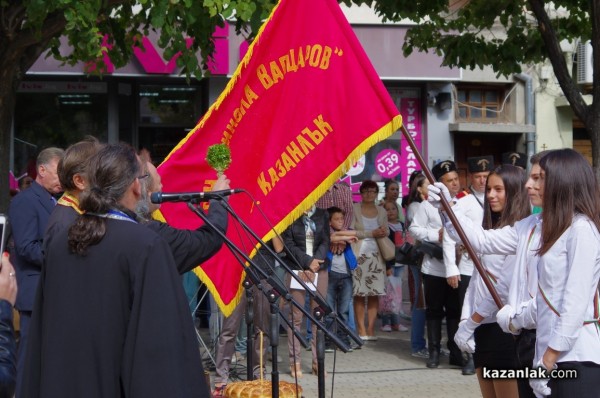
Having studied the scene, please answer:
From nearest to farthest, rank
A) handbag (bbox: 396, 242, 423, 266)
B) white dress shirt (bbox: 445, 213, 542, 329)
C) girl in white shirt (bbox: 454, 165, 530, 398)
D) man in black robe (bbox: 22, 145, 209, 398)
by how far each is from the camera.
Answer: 1. man in black robe (bbox: 22, 145, 209, 398)
2. white dress shirt (bbox: 445, 213, 542, 329)
3. girl in white shirt (bbox: 454, 165, 530, 398)
4. handbag (bbox: 396, 242, 423, 266)

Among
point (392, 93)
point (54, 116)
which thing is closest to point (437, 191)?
point (54, 116)

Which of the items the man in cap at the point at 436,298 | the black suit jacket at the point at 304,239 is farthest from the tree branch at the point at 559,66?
the black suit jacket at the point at 304,239

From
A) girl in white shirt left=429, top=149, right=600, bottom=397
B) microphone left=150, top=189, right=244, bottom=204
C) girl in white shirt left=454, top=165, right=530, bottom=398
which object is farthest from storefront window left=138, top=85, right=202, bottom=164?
girl in white shirt left=429, top=149, right=600, bottom=397

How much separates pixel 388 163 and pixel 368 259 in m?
5.51

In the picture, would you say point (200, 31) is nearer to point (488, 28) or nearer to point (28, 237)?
point (28, 237)

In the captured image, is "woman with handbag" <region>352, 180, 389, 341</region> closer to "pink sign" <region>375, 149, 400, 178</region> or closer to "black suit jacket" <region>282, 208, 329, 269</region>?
"black suit jacket" <region>282, 208, 329, 269</region>

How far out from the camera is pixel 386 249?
12.1 m

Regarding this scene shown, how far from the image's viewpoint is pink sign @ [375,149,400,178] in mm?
17266

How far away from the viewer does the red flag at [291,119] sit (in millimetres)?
6020

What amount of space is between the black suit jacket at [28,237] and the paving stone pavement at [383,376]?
2.72 metres

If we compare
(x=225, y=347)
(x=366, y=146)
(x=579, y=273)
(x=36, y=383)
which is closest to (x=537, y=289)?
(x=579, y=273)

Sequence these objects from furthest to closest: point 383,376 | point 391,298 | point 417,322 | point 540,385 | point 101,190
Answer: point 391,298, point 417,322, point 383,376, point 540,385, point 101,190

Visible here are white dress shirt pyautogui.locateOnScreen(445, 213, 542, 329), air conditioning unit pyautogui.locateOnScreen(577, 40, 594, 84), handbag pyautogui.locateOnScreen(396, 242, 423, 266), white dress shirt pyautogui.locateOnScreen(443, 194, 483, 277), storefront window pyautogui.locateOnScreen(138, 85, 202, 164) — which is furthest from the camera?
air conditioning unit pyautogui.locateOnScreen(577, 40, 594, 84)

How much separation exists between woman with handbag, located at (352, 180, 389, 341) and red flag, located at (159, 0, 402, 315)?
5.67m
